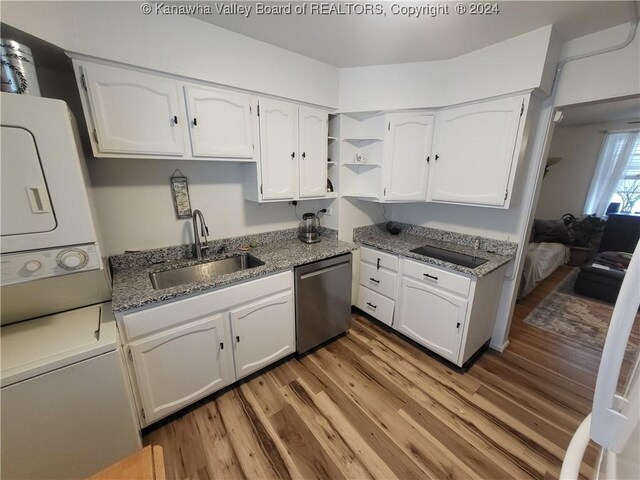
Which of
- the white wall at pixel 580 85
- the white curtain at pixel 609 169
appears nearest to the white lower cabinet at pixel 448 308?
the white wall at pixel 580 85

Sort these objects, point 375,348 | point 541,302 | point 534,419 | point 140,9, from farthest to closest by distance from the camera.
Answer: point 541,302 < point 375,348 < point 534,419 < point 140,9

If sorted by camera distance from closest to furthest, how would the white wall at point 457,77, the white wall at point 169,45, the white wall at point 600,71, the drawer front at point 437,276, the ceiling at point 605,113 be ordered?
the white wall at point 169,45 < the white wall at point 600,71 < the white wall at point 457,77 < the drawer front at point 437,276 < the ceiling at point 605,113

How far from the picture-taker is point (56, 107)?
0.98 m

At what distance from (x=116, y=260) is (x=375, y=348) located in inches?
83.2

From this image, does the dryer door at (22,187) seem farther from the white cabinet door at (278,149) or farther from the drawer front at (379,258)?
the drawer front at (379,258)

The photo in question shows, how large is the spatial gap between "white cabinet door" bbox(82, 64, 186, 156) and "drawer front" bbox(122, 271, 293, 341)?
2.96 feet

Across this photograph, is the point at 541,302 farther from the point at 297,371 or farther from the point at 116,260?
the point at 116,260

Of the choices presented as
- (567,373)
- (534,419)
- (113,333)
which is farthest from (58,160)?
(567,373)

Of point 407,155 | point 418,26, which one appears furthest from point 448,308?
point 418,26

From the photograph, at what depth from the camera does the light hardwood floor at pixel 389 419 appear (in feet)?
4.49

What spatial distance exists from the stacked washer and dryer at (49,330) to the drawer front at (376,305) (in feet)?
6.43

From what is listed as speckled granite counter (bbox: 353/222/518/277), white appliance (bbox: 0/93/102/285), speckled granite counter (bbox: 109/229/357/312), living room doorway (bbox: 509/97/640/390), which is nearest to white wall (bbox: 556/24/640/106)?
living room doorway (bbox: 509/97/640/390)

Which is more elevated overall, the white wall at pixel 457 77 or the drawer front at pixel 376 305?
the white wall at pixel 457 77

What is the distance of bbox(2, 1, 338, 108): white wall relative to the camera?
1156 mm
